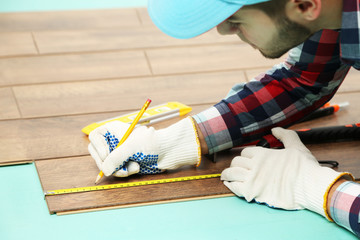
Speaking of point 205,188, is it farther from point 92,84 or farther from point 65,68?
point 65,68

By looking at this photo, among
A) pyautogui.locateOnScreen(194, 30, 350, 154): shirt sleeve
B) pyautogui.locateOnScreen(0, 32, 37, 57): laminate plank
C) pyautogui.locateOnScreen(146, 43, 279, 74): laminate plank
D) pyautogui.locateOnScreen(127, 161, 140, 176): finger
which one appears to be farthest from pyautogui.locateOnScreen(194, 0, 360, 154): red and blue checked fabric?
pyautogui.locateOnScreen(0, 32, 37, 57): laminate plank

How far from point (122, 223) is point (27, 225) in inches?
9.5

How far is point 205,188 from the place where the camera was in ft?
5.09

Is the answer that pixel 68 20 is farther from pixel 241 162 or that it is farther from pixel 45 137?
pixel 241 162

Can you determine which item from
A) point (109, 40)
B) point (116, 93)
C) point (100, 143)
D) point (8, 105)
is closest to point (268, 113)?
point (100, 143)

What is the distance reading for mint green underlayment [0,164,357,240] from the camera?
4.53 feet

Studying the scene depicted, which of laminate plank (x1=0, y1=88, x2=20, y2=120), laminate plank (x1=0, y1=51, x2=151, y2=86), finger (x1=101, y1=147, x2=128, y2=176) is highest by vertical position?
laminate plank (x1=0, y1=51, x2=151, y2=86)

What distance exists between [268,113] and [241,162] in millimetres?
217

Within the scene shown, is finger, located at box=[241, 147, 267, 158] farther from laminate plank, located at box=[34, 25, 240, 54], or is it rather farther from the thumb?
laminate plank, located at box=[34, 25, 240, 54]

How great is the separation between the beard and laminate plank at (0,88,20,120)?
98 centimetres

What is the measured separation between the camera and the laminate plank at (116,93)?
1971mm

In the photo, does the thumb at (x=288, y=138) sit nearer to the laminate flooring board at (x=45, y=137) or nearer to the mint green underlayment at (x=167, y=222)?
the mint green underlayment at (x=167, y=222)

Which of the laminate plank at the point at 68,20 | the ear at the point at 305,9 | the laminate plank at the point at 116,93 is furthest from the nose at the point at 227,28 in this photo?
the laminate plank at the point at 68,20

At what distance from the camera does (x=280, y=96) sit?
1698mm
